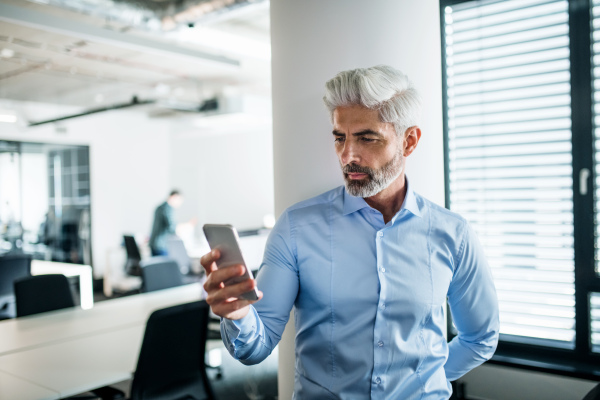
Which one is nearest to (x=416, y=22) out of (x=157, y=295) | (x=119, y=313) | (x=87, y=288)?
(x=119, y=313)

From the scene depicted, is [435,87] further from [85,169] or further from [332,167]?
[85,169]

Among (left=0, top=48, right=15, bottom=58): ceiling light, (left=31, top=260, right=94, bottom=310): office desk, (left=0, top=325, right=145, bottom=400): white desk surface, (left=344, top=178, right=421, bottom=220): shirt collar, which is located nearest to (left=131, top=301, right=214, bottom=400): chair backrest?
(left=0, top=325, right=145, bottom=400): white desk surface

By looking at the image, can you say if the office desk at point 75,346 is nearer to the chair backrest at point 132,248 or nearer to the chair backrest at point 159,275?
the chair backrest at point 159,275

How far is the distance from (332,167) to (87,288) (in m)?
3.94

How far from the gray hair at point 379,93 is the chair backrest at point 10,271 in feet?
14.0

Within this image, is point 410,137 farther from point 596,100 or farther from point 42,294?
point 42,294

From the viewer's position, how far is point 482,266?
1580 mm

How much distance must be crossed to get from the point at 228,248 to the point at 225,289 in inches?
3.8

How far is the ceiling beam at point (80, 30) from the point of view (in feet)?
13.7

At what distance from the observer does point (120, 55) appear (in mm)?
6535

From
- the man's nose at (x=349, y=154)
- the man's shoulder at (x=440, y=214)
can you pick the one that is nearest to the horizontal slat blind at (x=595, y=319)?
the man's shoulder at (x=440, y=214)

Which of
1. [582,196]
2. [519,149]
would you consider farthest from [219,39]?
[582,196]

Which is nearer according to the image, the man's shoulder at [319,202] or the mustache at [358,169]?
the mustache at [358,169]

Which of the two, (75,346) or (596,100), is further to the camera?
(75,346)
